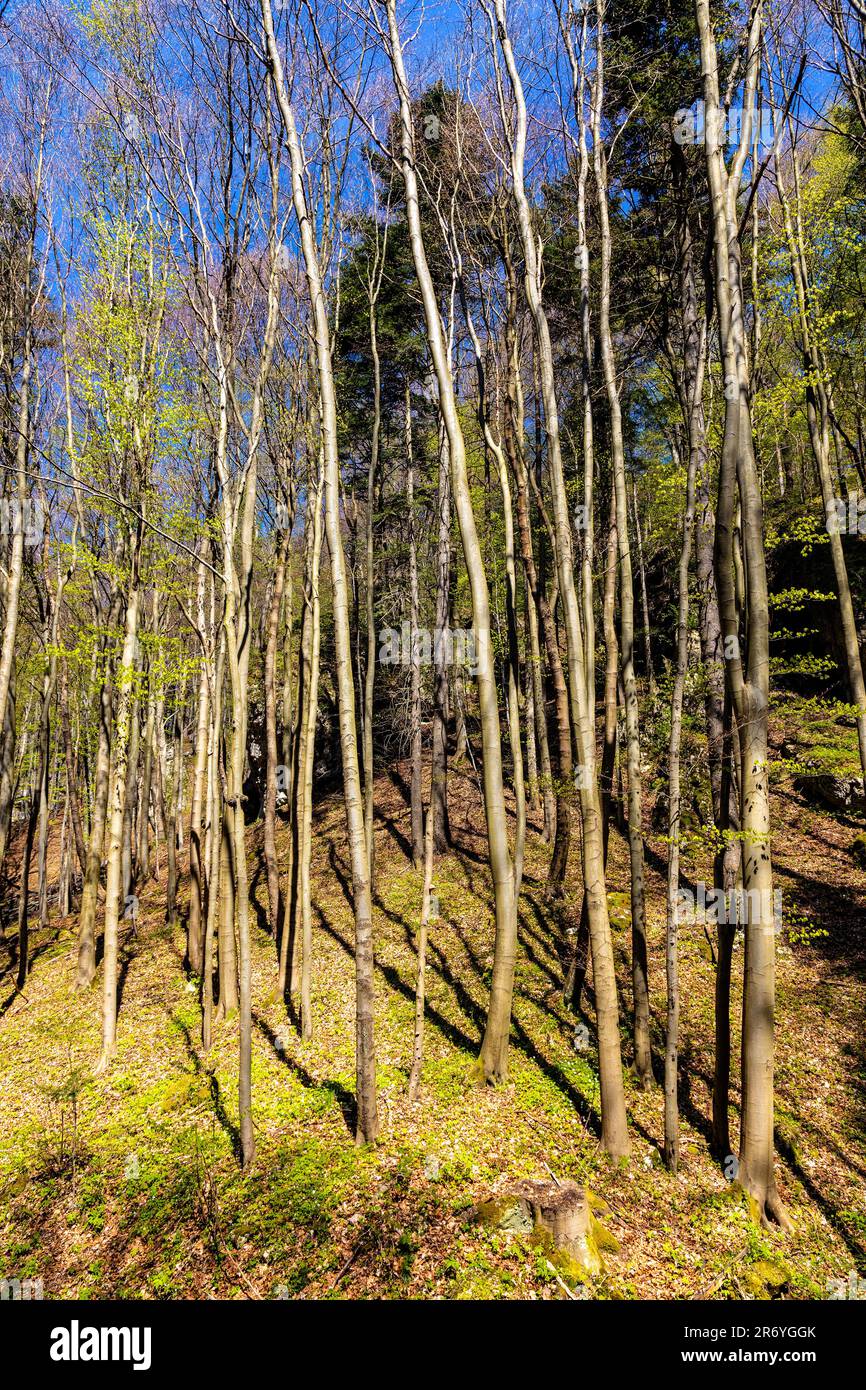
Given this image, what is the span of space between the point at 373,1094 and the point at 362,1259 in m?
1.29

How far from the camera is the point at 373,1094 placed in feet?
18.4

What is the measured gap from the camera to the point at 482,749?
7094 mm

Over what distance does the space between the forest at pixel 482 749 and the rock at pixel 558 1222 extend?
3 cm

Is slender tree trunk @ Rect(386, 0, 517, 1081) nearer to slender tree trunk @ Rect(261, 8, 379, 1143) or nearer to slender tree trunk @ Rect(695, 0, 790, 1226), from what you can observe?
slender tree trunk @ Rect(261, 8, 379, 1143)

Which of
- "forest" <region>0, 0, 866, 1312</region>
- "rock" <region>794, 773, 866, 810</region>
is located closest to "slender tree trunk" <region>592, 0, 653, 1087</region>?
"forest" <region>0, 0, 866, 1312</region>

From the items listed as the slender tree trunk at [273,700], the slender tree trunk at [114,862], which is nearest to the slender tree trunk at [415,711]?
the slender tree trunk at [273,700]

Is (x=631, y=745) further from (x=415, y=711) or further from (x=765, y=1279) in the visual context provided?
(x=415, y=711)

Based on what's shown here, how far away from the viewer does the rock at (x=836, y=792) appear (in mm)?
11617

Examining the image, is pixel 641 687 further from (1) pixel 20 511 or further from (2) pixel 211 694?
(1) pixel 20 511

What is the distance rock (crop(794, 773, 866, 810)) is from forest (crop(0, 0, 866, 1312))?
3.3 inches

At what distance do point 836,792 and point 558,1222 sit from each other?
1067cm

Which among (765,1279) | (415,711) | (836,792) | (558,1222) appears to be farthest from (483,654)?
(836,792)

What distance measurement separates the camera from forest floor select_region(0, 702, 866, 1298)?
4477 millimetres
